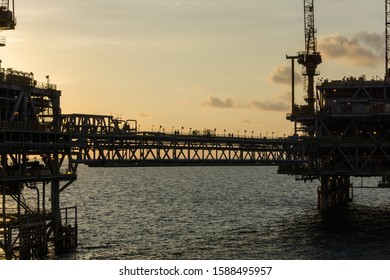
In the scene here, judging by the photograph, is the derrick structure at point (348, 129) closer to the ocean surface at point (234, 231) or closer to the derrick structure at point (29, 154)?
the ocean surface at point (234, 231)

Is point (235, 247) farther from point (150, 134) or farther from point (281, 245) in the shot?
point (150, 134)

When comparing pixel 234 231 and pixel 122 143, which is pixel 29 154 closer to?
pixel 122 143

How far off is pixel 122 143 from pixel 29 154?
1682 centimetres

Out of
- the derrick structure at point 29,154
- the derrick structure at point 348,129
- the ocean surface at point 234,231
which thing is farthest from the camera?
the derrick structure at point 348,129

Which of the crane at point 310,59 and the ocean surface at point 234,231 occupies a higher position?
the crane at point 310,59

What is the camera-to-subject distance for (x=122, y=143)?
92.8 metres

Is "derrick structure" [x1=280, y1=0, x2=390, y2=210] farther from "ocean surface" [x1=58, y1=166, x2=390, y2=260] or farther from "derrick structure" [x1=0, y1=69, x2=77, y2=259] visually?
"derrick structure" [x1=0, y1=69, x2=77, y2=259]

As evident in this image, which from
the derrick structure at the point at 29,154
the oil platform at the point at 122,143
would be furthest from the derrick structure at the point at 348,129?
the derrick structure at the point at 29,154

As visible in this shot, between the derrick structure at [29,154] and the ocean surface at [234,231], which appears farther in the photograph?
the ocean surface at [234,231]

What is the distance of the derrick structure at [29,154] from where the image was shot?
73.6m

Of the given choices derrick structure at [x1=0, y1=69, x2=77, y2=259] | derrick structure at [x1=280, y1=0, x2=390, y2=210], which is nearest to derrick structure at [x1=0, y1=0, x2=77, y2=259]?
derrick structure at [x1=0, y1=69, x2=77, y2=259]

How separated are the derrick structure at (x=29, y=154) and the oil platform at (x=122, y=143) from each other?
12 cm
